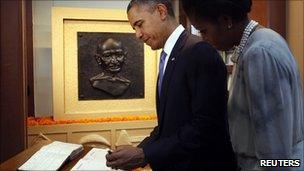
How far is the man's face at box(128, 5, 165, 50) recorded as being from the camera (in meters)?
1.22

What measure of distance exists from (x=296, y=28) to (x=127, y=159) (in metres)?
1.31

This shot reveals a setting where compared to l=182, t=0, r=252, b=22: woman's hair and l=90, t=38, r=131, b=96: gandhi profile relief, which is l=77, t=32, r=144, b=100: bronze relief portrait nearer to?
l=90, t=38, r=131, b=96: gandhi profile relief

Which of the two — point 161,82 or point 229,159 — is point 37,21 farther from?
point 229,159

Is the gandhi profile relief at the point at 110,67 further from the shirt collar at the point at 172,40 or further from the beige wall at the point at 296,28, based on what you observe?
the shirt collar at the point at 172,40

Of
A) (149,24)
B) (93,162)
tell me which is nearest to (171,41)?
(149,24)

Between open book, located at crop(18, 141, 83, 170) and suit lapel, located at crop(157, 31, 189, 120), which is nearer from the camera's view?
suit lapel, located at crop(157, 31, 189, 120)

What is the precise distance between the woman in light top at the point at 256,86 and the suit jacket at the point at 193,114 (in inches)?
2.1

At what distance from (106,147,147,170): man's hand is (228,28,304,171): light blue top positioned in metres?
0.32

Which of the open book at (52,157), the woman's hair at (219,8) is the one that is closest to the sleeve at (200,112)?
the woman's hair at (219,8)

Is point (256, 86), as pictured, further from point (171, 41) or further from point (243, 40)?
point (171, 41)

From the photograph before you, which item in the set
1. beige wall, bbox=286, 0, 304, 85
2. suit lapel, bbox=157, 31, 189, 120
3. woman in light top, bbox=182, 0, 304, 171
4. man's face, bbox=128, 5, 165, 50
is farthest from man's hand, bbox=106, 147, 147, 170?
beige wall, bbox=286, 0, 304, 85

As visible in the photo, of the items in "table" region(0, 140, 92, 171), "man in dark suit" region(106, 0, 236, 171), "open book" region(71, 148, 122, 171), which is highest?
"man in dark suit" region(106, 0, 236, 171)

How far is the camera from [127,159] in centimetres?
105

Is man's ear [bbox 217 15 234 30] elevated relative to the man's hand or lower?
elevated
